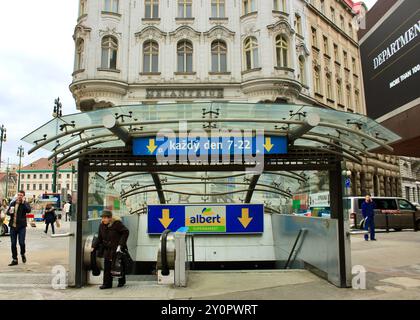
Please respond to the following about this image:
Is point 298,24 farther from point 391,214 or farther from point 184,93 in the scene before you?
point 391,214

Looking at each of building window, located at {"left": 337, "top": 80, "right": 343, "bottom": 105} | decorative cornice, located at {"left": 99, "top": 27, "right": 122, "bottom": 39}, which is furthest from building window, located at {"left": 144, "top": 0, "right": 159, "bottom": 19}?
building window, located at {"left": 337, "top": 80, "right": 343, "bottom": 105}

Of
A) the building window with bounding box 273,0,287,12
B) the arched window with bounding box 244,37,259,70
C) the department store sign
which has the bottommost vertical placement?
the department store sign

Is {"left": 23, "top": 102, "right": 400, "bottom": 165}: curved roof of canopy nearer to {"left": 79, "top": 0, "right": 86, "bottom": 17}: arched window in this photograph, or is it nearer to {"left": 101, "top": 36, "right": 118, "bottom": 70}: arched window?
{"left": 101, "top": 36, "right": 118, "bottom": 70}: arched window

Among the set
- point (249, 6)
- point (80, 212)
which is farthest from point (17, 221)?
point (249, 6)

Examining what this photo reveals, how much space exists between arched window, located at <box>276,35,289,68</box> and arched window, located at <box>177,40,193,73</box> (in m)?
6.22

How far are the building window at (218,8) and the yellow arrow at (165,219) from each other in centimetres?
2150

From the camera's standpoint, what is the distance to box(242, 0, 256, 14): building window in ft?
97.6

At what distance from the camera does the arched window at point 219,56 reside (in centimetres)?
2939

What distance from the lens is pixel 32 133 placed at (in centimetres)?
698

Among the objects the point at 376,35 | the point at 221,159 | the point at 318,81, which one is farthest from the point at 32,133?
the point at 318,81

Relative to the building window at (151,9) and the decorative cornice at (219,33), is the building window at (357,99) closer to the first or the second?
the decorative cornice at (219,33)

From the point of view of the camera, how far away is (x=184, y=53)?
29.5m

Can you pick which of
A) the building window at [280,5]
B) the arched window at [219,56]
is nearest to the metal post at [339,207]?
the arched window at [219,56]
